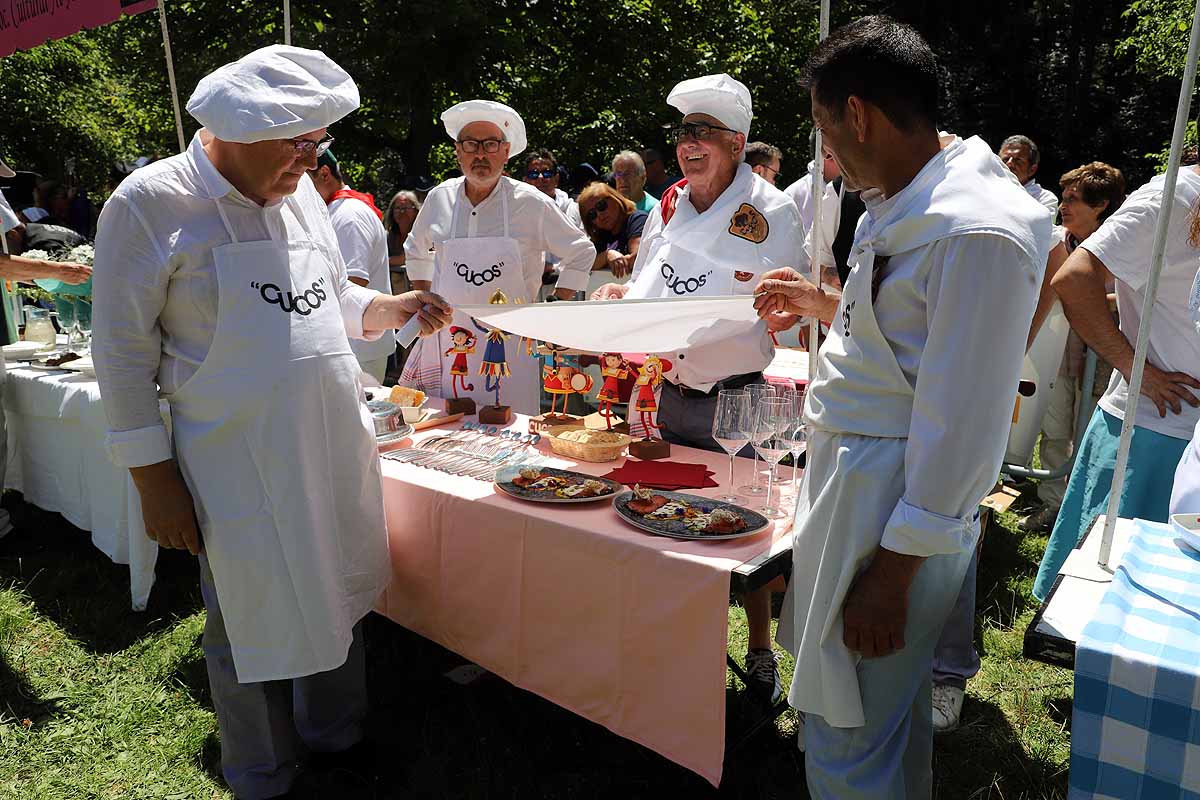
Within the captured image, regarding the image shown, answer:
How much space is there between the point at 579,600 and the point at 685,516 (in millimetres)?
347

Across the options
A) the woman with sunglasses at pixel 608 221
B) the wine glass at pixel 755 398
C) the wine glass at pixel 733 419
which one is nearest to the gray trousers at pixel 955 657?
the wine glass at pixel 755 398

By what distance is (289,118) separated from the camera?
1.92 meters

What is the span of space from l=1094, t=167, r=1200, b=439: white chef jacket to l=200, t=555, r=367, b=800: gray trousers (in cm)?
252

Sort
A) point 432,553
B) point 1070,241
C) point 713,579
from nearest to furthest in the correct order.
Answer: point 713,579 < point 432,553 < point 1070,241

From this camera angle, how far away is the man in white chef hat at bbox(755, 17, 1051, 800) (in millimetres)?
1353

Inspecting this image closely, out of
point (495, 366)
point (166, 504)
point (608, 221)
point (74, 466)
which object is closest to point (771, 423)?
point (495, 366)

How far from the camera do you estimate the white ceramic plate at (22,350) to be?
4.43 meters

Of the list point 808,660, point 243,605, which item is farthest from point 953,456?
point 243,605

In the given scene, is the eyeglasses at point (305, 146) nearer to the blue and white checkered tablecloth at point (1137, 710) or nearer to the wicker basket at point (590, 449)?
the wicker basket at point (590, 449)

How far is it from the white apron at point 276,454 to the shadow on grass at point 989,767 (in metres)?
1.84

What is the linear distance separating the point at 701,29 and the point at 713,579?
1337 centimetres

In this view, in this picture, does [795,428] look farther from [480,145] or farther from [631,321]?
[480,145]

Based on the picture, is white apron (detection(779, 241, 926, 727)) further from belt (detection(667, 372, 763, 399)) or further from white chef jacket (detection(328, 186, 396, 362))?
white chef jacket (detection(328, 186, 396, 362))

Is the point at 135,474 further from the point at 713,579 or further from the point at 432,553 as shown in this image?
the point at 713,579
